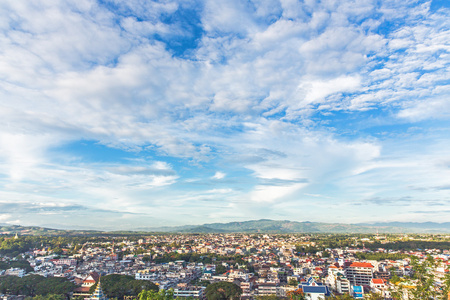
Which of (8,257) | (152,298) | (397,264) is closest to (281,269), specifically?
(397,264)

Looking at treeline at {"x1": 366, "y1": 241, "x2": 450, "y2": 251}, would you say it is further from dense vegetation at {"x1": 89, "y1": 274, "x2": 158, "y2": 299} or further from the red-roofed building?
the red-roofed building

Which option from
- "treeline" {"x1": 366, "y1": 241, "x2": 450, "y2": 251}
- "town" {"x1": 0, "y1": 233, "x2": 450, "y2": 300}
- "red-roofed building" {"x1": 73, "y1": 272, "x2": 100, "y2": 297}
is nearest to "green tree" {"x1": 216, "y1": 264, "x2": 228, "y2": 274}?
"town" {"x1": 0, "y1": 233, "x2": 450, "y2": 300}

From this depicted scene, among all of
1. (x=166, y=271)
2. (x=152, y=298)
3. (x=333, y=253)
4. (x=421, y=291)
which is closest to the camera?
(x=421, y=291)

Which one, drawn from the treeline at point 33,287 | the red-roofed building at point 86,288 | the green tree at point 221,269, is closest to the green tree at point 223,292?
the red-roofed building at point 86,288

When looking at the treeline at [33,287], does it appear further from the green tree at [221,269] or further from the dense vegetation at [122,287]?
the green tree at [221,269]

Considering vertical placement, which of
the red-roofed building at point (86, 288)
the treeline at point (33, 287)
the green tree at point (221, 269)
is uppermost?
the treeline at point (33, 287)

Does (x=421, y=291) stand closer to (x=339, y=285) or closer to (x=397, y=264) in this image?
(x=339, y=285)

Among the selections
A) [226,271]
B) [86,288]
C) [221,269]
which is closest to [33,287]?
[86,288]

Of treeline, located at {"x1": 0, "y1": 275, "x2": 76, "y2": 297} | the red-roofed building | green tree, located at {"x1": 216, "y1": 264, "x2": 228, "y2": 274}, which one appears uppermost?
treeline, located at {"x1": 0, "y1": 275, "x2": 76, "y2": 297}

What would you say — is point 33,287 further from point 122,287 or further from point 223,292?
point 223,292
